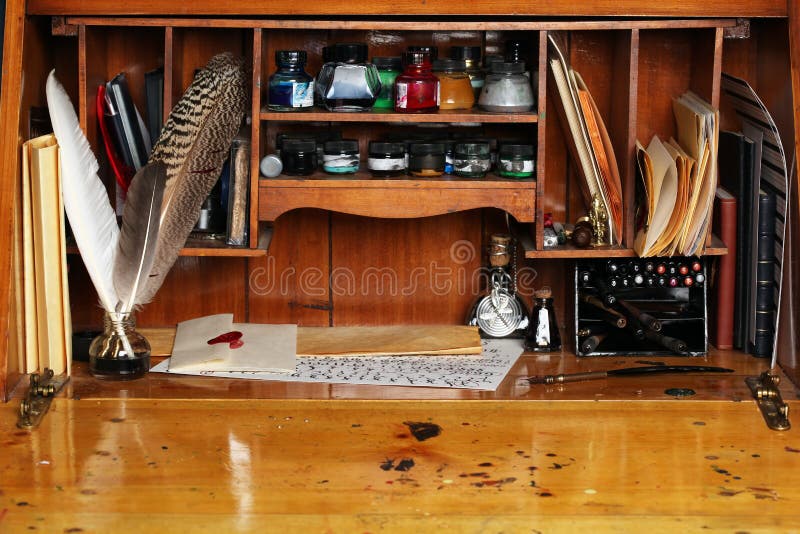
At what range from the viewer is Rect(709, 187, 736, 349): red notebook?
2172 mm

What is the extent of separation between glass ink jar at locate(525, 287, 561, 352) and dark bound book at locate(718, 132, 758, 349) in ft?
1.16

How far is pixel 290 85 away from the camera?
2076mm

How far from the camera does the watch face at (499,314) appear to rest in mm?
2285

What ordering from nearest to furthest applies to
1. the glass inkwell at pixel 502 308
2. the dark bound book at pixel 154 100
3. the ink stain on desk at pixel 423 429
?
the ink stain on desk at pixel 423 429
the dark bound book at pixel 154 100
the glass inkwell at pixel 502 308

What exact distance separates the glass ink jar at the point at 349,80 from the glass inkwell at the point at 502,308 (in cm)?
43

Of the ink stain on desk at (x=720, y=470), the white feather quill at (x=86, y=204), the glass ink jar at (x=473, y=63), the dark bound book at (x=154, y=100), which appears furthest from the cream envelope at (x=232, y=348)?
the ink stain on desk at (x=720, y=470)

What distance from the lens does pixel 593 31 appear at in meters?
2.24

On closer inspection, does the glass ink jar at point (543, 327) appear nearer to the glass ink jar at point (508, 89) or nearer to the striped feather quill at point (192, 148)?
the glass ink jar at point (508, 89)

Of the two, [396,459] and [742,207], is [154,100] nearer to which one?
[396,459]

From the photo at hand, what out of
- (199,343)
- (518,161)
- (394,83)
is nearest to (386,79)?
(394,83)

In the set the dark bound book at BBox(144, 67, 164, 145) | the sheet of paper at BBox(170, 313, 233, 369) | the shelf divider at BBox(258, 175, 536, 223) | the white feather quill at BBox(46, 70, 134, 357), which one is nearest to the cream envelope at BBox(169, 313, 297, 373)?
the sheet of paper at BBox(170, 313, 233, 369)

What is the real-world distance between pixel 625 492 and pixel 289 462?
0.48 meters

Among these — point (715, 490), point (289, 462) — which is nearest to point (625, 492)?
point (715, 490)

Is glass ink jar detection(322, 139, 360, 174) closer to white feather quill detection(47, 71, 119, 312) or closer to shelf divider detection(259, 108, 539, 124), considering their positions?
shelf divider detection(259, 108, 539, 124)
